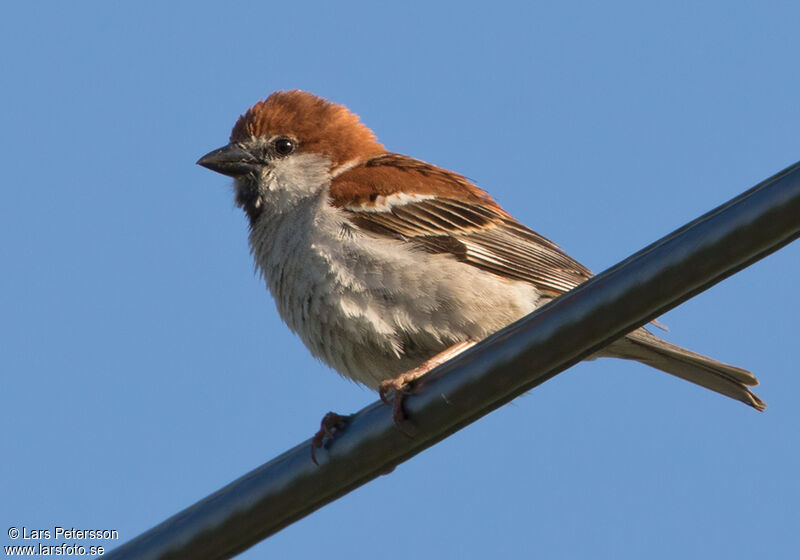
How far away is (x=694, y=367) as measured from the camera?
598 cm

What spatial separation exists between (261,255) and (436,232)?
0.95m

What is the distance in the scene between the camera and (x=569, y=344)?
3082 mm

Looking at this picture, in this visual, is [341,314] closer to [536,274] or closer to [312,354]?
[312,354]

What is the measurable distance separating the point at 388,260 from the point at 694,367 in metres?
1.71

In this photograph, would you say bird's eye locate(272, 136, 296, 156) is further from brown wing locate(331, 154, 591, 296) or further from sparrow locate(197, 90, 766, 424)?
brown wing locate(331, 154, 591, 296)

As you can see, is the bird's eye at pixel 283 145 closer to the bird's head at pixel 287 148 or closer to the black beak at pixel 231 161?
the bird's head at pixel 287 148

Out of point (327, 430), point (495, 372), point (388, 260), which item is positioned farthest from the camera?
point (388, 260)

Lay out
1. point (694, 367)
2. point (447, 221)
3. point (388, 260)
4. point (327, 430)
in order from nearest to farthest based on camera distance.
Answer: point (327, 430) → point (388, 260) → point (694, 367) → point (447, 221)

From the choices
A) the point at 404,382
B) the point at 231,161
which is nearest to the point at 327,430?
the point at 404,382

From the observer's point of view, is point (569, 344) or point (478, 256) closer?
point (569, 344)

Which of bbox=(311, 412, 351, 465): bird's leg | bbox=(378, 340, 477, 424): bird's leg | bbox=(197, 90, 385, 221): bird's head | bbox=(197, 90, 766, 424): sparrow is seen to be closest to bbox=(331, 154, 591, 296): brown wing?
bbox=(197, 90, 766, 424): sparrow

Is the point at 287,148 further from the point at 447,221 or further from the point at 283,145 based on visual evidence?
the point at 447,221

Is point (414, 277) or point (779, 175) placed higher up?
point (414, 277)

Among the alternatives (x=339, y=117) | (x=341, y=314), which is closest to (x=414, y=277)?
(x=341, y=314)
